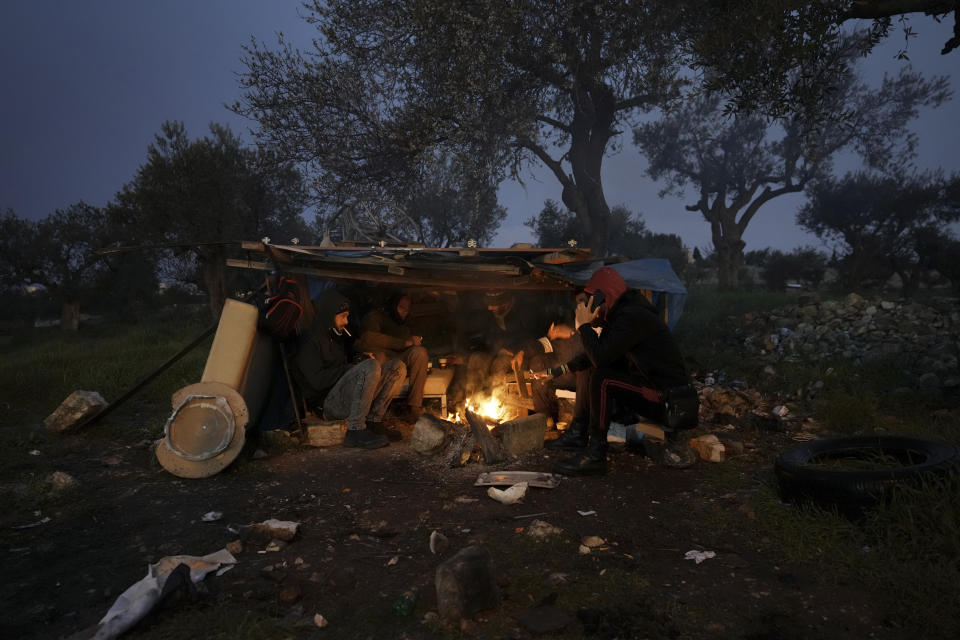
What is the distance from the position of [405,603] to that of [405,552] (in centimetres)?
77

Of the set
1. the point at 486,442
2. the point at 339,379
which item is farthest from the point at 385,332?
the point at 486,442

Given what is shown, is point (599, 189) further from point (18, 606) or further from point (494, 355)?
point (18, 606)

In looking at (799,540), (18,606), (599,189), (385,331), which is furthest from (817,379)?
(18,606)

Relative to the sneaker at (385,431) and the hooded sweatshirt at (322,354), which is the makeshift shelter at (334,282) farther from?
the sneaker at (385,431)

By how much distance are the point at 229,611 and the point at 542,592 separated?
65.9 inches

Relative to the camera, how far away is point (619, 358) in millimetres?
5332

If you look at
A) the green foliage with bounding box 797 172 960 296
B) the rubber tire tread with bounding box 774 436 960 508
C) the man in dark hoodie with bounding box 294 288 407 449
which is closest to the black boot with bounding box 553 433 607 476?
the rubber tire tread with bounding box 774 436 960 508

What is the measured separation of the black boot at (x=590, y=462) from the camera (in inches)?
200

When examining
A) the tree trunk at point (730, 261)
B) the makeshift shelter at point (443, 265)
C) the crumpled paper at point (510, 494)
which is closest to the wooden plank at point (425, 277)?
the makeshift shelter at point (443, 265)

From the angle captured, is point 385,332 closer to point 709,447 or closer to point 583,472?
point 583,472

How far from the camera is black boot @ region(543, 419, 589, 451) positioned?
586cm

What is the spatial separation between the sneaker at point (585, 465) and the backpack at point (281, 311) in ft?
10.1

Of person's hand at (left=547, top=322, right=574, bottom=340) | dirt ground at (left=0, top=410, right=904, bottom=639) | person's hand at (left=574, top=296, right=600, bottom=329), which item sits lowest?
dirt ground at (left=0, top=410, right=904, bottom=639)

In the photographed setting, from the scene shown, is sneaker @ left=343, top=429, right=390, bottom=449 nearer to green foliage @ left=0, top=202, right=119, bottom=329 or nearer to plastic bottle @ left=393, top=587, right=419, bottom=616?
plastic bottle @ left=393, top=587, right=419, bottom=616
